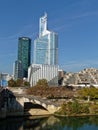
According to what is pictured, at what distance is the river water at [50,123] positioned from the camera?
4394 centimetres

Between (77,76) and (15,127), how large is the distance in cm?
10265

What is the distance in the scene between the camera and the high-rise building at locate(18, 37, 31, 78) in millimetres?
189625

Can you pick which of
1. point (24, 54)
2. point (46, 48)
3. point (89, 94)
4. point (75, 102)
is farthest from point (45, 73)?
point (75, 102)

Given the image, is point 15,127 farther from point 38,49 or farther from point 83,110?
point 38,49

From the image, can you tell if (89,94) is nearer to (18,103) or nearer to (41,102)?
(41,102)

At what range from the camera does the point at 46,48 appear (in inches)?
6781

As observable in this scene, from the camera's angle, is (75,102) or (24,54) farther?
(24,54)

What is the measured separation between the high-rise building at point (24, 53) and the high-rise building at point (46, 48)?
54.6 ft

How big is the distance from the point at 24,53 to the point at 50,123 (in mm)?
147283

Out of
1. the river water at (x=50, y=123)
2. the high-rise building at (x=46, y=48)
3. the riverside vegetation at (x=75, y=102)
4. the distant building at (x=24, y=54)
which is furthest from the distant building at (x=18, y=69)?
the river water at (x=50, y=123)

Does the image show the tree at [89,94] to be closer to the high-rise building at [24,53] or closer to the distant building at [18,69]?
the distant building at [18,69]

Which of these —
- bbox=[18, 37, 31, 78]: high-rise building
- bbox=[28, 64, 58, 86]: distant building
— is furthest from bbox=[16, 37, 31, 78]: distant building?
bbox=[28, 64, 58, 86]: distant building

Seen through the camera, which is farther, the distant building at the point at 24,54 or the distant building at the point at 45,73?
the distant building at the point at 24,54

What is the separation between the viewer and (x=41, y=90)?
70.7 meters
